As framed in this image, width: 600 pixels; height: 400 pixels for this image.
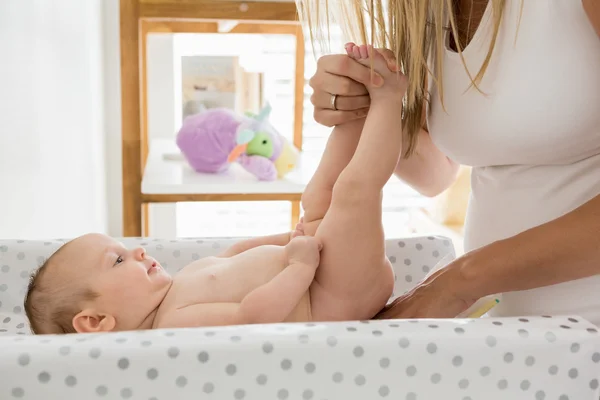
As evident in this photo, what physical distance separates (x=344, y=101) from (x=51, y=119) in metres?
0.62

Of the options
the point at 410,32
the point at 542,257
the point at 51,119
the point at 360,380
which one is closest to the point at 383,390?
the point at 360,380

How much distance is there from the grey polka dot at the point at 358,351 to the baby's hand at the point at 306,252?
0.21m

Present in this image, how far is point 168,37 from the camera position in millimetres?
2014

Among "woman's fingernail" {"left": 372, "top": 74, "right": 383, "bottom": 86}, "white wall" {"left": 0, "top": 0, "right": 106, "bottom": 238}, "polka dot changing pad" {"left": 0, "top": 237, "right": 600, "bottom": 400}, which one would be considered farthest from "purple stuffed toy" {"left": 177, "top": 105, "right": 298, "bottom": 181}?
"polka dot changing pad" {"left": 0, "top": 237, "right": 600, "bottom": 400}

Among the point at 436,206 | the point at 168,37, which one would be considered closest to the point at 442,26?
the point at 168,37

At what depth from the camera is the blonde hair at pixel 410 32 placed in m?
0.84

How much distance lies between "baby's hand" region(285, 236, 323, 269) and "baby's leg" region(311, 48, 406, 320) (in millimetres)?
11

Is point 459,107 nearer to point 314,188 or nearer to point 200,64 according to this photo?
point 314,188

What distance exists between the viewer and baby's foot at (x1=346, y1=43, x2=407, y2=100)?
2.64 feet

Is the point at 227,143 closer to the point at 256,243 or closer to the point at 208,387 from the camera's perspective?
the point at 256,243

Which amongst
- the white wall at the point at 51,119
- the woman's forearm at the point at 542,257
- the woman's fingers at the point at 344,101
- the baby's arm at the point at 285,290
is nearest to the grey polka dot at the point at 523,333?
the woman's forearm at the point at 542,257

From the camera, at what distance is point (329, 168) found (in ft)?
2.88

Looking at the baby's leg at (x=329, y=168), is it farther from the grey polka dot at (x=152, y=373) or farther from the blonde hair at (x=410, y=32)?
the grey polka dot at (x=152, y=373)

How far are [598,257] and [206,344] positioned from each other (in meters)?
0.43
